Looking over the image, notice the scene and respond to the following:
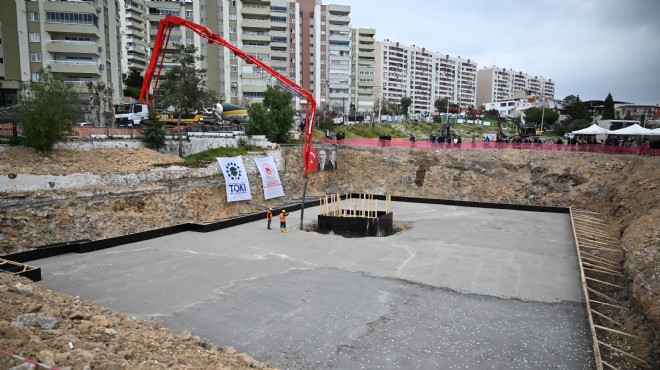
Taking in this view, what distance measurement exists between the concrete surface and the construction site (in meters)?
0.06

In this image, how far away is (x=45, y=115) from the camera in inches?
816

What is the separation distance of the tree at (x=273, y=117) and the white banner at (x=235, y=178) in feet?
22.9

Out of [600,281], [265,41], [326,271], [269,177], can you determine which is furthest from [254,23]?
[600,281]

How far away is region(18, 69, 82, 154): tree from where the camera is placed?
20719 millimetres

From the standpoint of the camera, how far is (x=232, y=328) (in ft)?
34.3

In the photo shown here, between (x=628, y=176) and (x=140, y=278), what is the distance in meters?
29.0

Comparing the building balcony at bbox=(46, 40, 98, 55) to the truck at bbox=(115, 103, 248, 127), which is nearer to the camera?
the truck at bbox=(115, 103, 248, 127)

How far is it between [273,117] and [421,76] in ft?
299

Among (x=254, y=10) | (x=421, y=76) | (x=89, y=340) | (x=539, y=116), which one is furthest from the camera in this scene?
(x=421, y=76)

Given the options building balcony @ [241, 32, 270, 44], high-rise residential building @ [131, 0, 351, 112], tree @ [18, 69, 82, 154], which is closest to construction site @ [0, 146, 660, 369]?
tree @ [18, 69, 82, 154]

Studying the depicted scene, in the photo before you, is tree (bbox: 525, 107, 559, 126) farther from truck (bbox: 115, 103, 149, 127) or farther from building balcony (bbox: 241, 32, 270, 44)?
truck (bbox: 115, 103, 149, 127)

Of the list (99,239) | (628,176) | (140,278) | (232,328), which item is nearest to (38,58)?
(99,239)

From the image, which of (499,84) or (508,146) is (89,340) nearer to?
(508,146)

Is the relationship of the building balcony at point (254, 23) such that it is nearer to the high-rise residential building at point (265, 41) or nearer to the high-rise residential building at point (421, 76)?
the high-rise residential building at point (265, 41)
